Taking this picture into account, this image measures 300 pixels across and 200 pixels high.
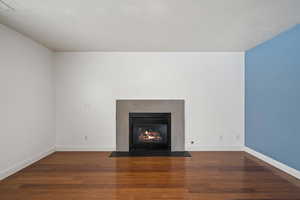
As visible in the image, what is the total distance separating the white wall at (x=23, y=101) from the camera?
2.82 meters

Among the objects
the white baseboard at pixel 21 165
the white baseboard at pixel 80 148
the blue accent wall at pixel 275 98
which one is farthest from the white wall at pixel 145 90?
the white baseboard at pixel 21 165

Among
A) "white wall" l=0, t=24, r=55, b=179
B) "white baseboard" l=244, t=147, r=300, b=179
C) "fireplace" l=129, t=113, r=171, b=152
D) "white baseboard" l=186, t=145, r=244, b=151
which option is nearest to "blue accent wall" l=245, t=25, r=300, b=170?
"white baseboard" l=244, t=147, r=300, b=179

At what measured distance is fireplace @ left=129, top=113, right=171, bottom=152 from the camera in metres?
4.48

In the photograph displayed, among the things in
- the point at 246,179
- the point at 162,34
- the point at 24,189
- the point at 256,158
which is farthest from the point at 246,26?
the point at 24,189

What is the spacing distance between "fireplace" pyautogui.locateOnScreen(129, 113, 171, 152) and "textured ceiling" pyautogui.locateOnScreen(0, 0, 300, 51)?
1674 mm

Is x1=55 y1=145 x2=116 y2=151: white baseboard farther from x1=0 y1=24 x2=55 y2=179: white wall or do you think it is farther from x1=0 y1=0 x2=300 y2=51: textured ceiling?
x1=0 y1=0 x2=300 y2=51: textured ceiling

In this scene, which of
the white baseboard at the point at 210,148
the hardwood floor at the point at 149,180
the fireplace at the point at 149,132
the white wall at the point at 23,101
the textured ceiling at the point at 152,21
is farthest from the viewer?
the fireplace at the point at 149,132

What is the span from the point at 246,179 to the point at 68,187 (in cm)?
260

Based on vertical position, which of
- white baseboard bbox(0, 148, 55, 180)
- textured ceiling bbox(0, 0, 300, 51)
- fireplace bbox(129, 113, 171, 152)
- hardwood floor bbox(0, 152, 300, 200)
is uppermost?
textured ceiling bbox(0, 0, 300, 51)

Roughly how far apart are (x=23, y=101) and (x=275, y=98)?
4.40 metres

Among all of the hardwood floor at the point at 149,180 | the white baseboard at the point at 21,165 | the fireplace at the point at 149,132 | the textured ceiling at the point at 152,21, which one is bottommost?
the hardwood floor at the point at 149,180

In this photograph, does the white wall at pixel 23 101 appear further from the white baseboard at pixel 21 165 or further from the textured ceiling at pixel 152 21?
the textured ceiling at pixel 152 21

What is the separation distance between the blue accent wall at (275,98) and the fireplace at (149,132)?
73.3 inches

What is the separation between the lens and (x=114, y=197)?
231cm
